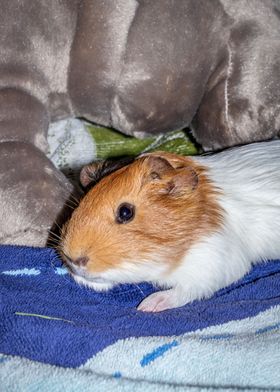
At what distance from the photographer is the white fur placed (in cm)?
136

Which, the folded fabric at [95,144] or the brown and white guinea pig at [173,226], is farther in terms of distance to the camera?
the folded fabric at [95,144]

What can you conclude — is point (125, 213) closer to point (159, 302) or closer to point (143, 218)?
point (143, 218)

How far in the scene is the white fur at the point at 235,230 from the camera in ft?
4.46

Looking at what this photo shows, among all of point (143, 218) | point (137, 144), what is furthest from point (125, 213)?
point (137, 144)

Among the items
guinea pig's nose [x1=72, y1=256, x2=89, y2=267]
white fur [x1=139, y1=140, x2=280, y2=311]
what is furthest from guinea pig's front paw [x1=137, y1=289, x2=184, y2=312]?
guinea pig's nose [x1=72, y1=256, x2=89, y2=267]

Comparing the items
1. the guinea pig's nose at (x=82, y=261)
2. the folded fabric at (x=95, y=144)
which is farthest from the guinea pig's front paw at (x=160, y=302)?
the folded fabric at (x=95, y=144)

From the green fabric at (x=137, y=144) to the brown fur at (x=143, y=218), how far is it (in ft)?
2.51

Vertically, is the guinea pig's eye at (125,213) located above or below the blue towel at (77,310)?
above

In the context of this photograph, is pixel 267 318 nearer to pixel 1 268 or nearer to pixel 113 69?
pixel 1 268

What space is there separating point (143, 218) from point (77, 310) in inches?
8.9

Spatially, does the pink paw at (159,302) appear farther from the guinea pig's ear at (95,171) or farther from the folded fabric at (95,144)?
the folded fabric at (95,144)

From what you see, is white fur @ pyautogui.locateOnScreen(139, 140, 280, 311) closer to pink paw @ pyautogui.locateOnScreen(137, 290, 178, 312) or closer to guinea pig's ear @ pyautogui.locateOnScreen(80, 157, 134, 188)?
pink paw @ pyautogui.locateOnScreen(137, 290, 178, 312)

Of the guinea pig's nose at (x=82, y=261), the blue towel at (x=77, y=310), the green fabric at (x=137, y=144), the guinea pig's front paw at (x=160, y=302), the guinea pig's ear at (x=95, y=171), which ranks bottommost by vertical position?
the green fabric at (x=137, y=144)

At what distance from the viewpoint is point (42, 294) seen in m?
1.38
